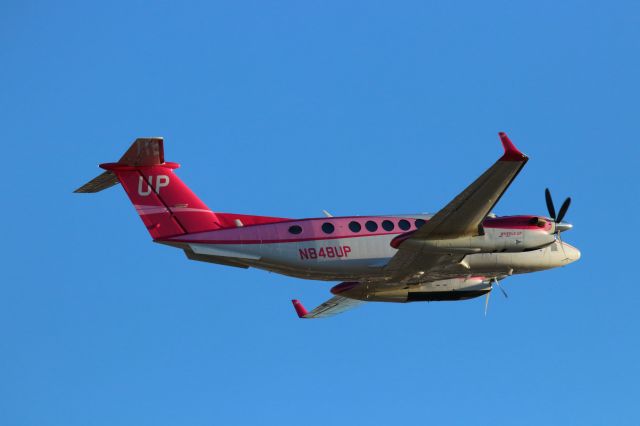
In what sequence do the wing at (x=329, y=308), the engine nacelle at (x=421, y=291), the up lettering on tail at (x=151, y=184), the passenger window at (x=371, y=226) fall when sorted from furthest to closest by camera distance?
the wing at (x=329, y=308), the engine nacelle at (x=421, y=291), the passenger window at (x=371, y=226), the up lettering on tail at (x=151, y=184)

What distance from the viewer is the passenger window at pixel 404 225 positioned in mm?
44031

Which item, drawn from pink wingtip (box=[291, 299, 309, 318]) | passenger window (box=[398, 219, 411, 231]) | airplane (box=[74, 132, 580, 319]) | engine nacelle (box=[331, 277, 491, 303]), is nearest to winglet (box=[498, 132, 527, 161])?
airplane (box=[74, 132, 580, 319])

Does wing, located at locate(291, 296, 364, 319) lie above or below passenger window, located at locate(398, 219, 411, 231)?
below

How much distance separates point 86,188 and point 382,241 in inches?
486

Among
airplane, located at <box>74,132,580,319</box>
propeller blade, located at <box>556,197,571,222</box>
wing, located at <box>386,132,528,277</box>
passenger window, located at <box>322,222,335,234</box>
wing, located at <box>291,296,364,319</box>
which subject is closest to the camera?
wing, located at <box>386,132,528,277</box>

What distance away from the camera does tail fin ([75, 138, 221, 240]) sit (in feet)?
135

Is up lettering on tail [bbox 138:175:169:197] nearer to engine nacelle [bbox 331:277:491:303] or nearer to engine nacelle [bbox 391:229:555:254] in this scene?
engine nacelle [bbox 391:229:555:254]

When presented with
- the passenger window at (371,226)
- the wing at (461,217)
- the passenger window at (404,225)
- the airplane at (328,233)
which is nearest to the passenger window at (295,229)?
the airplane at (328,233)

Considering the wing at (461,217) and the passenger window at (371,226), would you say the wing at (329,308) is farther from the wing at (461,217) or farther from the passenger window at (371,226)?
the passenger window at (371,226)

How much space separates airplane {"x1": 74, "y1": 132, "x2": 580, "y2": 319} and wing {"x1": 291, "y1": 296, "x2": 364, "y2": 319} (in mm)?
6625

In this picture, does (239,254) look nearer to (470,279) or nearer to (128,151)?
(128,151)

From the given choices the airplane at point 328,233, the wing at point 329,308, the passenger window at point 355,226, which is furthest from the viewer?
the wing at point 329,308

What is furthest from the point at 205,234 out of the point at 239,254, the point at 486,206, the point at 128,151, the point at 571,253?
the point at 571,253

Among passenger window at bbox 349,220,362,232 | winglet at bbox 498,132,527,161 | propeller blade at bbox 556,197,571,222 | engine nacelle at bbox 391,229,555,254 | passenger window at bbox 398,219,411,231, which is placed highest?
propeller blade at bbox 556,197,571,222
